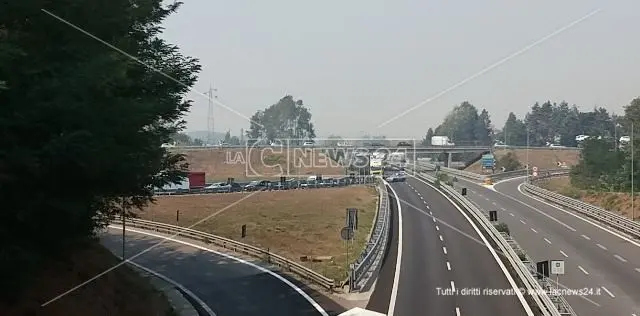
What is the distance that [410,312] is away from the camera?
75.8 feet

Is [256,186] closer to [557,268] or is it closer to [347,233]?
[347,233]

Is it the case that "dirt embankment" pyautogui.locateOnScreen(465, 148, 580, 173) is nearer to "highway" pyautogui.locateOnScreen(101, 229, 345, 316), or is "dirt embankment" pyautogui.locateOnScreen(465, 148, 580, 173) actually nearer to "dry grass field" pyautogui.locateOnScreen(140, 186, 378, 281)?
"dry grass field" pyautogui.locateOnScreen(140, 186, 378, 281)

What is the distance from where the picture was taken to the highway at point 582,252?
26.0 metres

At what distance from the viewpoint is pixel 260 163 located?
94.6m

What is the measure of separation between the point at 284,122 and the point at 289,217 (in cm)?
10214

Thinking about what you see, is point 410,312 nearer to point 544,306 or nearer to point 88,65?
point 544,306

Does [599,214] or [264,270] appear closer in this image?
[264,270]

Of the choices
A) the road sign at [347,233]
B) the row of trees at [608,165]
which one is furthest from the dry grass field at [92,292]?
the row of trees at [608,165]

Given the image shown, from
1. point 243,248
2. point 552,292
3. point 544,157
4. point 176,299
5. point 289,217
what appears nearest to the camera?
point 552,292

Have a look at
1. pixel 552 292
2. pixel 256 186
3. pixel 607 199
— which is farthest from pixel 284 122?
pixel 552 292

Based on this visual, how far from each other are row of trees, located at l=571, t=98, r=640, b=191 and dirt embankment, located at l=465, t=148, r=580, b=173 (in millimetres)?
38256

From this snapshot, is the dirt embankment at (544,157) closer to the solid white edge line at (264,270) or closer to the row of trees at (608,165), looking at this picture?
the row of trees at (608,165)

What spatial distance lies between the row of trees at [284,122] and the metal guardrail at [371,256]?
97.6m

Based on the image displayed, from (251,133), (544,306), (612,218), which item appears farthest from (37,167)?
(251,133)
